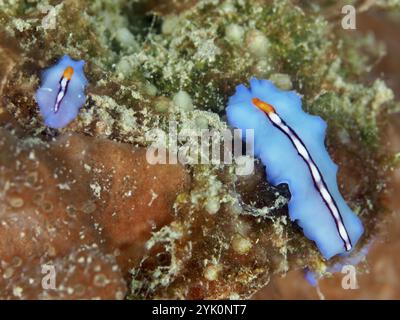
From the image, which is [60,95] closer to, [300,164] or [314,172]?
[300,164]

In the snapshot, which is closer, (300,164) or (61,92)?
(61,92)

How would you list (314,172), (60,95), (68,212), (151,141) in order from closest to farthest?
(68,212)
(60,95)
(151,141)
(314,172)

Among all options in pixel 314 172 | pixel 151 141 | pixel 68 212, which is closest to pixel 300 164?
pixel 314 172

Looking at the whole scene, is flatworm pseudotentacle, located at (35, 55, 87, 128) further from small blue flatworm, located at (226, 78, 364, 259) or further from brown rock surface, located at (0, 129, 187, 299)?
small blue flatworm, located at (226, 78, 364, 259)

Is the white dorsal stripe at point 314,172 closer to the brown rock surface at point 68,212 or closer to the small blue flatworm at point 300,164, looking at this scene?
the small blue flatworm at point 300,164

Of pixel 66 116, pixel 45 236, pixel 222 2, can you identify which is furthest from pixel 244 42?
pixel 45 236

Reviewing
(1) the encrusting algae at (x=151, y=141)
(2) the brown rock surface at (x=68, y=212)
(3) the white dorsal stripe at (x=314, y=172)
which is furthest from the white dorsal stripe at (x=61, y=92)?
(3) the white dorsal stripe at (x=314, y=172)

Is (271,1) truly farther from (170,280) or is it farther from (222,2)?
(170,280)
